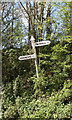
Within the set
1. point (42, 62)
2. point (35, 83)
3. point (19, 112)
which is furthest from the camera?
point (42, 62)

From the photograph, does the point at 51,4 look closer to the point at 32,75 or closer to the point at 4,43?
the point at 4,43

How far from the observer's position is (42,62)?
6.73 feet

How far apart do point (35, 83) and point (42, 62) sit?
0.38 metres

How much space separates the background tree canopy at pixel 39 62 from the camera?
1796 millimetres

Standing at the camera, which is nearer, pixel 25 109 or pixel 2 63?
pixel 25 109

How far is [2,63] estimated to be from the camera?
218cm

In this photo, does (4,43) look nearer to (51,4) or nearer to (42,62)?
(42,62)

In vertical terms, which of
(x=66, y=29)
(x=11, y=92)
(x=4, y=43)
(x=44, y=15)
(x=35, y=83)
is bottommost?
(x=11, y=92)

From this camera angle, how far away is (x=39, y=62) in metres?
2.07

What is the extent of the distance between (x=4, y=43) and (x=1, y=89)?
0.81 metres

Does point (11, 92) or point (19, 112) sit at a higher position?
point (11, 92)

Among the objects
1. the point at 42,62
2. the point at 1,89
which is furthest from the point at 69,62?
the point at 1,89

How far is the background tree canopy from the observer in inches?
70.7

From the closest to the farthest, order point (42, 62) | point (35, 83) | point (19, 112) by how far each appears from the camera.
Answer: point (19, 112) < point (35, 83) < point (42, 62)
